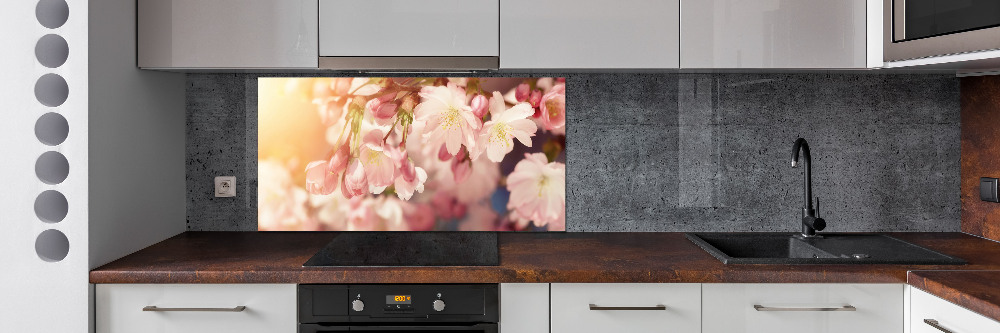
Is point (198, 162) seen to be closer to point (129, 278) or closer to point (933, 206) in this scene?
point (129, 278)

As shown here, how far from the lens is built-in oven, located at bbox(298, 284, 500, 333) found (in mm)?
1809

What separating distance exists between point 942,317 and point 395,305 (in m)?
1.31

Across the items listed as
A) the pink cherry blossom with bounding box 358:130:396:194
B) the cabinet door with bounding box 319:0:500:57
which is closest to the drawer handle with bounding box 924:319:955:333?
the cabinet door with bounding box 319:0:500:57

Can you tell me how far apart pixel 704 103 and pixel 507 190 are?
0.75 m

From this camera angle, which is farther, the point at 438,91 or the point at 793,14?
the point at 438,91

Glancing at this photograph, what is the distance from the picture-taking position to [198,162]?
97.3 inches

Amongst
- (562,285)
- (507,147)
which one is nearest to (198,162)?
(507,147)

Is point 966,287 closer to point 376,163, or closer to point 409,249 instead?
point 409,249

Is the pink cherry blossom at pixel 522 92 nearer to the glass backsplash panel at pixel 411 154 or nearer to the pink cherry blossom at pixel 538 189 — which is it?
the glass backsplash panel at pixel 411 154

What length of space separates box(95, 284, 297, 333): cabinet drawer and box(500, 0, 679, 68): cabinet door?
96 cm

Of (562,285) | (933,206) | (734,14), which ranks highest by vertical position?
(734,14)
